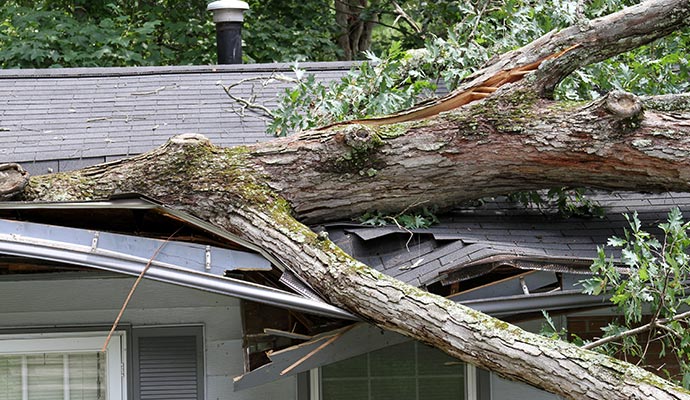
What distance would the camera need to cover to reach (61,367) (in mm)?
6125

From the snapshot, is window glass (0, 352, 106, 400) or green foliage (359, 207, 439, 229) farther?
window glass (0, 352, 106, 400)

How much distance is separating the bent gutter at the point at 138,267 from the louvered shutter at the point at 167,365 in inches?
48.0

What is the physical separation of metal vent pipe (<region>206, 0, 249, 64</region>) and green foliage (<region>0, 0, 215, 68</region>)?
339cm

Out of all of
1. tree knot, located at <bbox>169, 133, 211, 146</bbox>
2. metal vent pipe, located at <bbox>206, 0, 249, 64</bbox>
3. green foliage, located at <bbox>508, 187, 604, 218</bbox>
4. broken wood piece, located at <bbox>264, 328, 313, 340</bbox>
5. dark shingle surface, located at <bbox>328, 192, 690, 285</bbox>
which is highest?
metal vent pipe, located at <bbox>206, 0, 249, 64</bbox>

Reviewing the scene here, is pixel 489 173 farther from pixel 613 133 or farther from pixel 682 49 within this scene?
pixel 682 49

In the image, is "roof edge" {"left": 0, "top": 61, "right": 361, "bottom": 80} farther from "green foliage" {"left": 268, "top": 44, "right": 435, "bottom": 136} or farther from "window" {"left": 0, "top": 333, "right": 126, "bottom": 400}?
"window" {"left": 0, "top": 333, "right": 126, "bottom": 400}

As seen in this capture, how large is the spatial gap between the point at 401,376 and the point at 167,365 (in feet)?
4.64

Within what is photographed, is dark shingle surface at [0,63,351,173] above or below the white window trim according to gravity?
above

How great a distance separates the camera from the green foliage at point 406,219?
5.59 meters

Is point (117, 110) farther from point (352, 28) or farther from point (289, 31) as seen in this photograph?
point (352, 28)

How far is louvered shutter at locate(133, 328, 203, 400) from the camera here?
6043 millimetres

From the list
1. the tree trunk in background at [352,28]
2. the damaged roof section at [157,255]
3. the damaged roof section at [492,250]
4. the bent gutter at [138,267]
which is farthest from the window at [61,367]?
the tree trunk in background at [352,28]

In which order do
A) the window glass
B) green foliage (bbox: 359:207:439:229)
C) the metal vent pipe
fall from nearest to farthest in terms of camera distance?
green foliage (bbox: 359:207:439:229), the window glass, the metal vent pipe

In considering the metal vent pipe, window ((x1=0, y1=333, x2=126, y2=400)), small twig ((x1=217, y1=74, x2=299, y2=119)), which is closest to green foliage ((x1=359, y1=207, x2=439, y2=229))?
small twig ((x1=217, y1=74, x2=299, y2=119))
